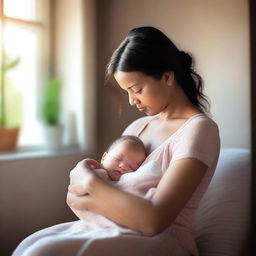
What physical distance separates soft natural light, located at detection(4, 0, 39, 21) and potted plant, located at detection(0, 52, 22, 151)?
25 centimetres

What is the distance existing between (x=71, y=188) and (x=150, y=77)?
1.32 feet

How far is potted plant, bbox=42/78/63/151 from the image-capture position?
2119 mm

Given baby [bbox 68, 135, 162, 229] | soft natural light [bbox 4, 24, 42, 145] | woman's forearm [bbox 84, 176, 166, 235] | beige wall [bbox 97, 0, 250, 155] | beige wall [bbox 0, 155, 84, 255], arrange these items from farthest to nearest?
soft natural light [bbox 4, 24, 42, 145], beige wall [bbox 0, 155, 84, 255], beige wall [bbox 97, 0, 250, 155], baby [bbox 68, 135, 162, 229], woman's forearm [bbox 84, 176, 166, 235]

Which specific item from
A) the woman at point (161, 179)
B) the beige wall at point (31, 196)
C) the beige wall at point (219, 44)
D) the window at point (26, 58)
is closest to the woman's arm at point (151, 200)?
the woman at point (161, 179)

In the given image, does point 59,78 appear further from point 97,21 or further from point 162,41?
point 162,41

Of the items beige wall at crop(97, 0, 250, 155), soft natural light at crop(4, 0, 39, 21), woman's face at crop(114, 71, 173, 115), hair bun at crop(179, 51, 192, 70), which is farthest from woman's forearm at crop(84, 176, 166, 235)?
soft natural light at crop(4, 0, 39, 21)

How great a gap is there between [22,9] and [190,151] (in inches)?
59.6

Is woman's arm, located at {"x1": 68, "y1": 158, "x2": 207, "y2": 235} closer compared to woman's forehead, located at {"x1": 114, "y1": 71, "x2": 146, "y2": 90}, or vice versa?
woman's arm, located at {"x1": 68, "y1": 158, "x2": 207, "y2": 235}

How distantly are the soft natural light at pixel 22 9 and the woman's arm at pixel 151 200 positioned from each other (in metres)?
1.37

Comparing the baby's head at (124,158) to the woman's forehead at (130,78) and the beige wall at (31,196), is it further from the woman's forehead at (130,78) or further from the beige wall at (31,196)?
the beige wall at (31,196)

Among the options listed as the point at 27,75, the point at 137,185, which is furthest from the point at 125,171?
the point at 27,75

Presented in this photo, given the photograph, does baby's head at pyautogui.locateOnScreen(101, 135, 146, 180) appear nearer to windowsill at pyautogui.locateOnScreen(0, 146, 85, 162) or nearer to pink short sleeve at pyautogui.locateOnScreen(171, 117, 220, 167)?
pink short sleeve at pyautogui.locateOnScreen(171, 117, 220, 167)

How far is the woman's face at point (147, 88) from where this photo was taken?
3.83 ft

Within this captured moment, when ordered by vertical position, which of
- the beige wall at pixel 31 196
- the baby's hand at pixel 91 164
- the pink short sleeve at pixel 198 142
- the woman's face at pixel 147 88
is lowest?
the beige wall at pixel 31 196
